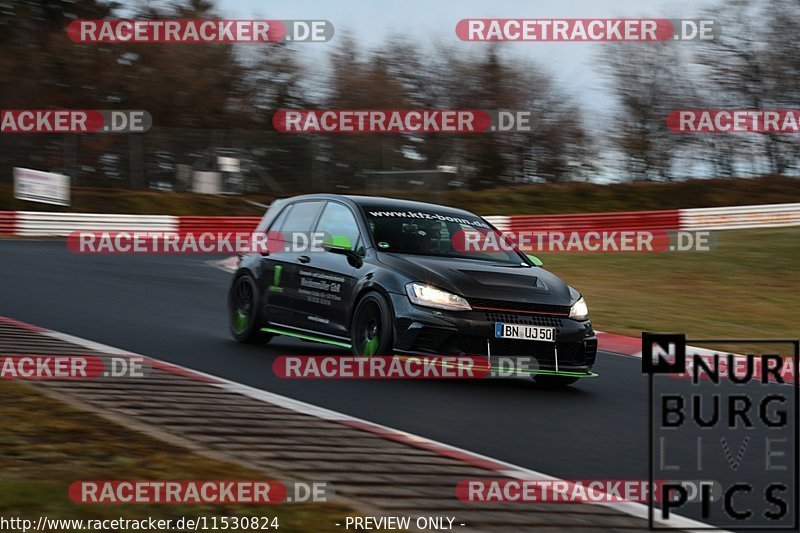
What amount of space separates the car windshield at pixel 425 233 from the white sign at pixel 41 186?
2602cm

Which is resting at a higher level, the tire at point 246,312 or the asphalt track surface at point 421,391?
the tire at point 246,312

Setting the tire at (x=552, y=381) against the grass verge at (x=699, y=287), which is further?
the grass verge at (x=699, y=287)

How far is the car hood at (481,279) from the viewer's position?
9.33 metres

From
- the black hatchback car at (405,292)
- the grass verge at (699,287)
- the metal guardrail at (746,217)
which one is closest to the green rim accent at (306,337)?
the black hatchback car at (405,292)

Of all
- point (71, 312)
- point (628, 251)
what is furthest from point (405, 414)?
point (628, 251)

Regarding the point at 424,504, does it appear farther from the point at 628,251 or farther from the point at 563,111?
the point at 563,111

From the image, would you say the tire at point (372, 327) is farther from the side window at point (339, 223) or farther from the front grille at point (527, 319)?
the front grille at point (527, 319)

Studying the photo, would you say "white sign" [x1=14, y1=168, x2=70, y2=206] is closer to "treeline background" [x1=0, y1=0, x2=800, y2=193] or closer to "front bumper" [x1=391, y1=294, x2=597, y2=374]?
"treeline background" [x1=0, y1=0, x2=800, y2=193]

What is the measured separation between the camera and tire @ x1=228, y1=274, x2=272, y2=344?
11.4 metres

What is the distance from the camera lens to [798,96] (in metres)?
46.2

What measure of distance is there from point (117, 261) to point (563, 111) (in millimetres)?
29085

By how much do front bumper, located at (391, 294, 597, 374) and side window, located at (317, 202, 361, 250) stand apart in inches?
43.0

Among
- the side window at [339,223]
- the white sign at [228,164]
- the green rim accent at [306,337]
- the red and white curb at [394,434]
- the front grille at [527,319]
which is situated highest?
the white sign at [228,164]

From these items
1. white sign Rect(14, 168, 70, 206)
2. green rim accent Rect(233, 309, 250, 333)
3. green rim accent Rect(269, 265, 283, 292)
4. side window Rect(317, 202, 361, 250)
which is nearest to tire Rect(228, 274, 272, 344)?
green rim accent Rect(233, 309, 250, 333)
